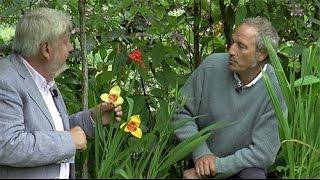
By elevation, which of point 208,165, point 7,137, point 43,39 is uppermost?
point 43,39

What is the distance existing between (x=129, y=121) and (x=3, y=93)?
0.52 metres

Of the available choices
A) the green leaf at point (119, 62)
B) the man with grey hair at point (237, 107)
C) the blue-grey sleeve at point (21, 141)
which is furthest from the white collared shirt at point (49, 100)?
the green leaf at point (119, 62)

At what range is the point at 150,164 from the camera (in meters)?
2.52

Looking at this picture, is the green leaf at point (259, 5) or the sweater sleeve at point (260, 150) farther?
the green leaf at point (259, 5)

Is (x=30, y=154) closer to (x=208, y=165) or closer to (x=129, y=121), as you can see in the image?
(x=129, y=121)

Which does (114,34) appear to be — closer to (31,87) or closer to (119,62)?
(119,62)

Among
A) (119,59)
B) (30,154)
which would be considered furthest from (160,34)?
(30,154)

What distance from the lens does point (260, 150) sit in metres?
2.82

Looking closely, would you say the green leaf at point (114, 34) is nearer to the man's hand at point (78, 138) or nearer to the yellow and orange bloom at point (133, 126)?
the yellow and orange bloom at point (133, 126)

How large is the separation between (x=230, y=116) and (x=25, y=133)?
3.25 feet

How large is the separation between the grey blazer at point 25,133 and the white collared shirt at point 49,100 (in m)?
0.02

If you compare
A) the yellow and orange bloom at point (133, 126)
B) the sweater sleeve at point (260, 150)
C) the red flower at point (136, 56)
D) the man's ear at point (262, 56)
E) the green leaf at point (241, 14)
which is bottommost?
the sweater sleeve at point (260, 150)

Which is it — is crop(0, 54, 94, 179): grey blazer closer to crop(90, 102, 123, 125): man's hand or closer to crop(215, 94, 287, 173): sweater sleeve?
crop(90, 102, 123, 125): man's hand

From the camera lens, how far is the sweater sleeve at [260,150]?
2789 millimetres
